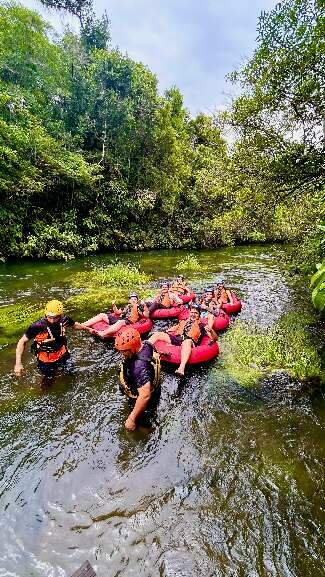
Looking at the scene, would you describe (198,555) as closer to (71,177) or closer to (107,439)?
(107,439)

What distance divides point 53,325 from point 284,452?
3786 millimetres

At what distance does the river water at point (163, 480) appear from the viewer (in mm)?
3346

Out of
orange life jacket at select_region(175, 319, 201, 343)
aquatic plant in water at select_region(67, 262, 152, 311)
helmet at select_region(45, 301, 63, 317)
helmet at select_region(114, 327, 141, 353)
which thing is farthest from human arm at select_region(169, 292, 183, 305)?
helmet at select_region(114, 327, 141, 353)

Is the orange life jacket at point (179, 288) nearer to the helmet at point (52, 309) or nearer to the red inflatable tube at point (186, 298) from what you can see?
the red inflatable tube at point (186, 298)

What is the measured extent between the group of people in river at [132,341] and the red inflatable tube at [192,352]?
89mm

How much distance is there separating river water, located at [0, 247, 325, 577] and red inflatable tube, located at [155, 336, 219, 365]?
0.79 ft

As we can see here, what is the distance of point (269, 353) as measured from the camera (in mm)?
7137

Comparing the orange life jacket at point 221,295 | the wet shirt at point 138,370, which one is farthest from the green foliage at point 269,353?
the wet shirt at point 138,370

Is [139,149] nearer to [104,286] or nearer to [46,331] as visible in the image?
[104,286]

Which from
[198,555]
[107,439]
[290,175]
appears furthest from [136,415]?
[290,175]

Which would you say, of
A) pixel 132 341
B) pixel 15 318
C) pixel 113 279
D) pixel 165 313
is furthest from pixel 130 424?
pixel 113 279

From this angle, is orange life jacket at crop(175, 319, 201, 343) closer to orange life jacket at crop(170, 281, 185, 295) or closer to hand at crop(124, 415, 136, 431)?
hand at crop(124, 415, 136, 431)

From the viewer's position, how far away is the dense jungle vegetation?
798 centimetres

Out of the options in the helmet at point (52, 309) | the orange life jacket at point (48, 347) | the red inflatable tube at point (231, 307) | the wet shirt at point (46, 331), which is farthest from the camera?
the red inflatable tube at point (231, 307)
